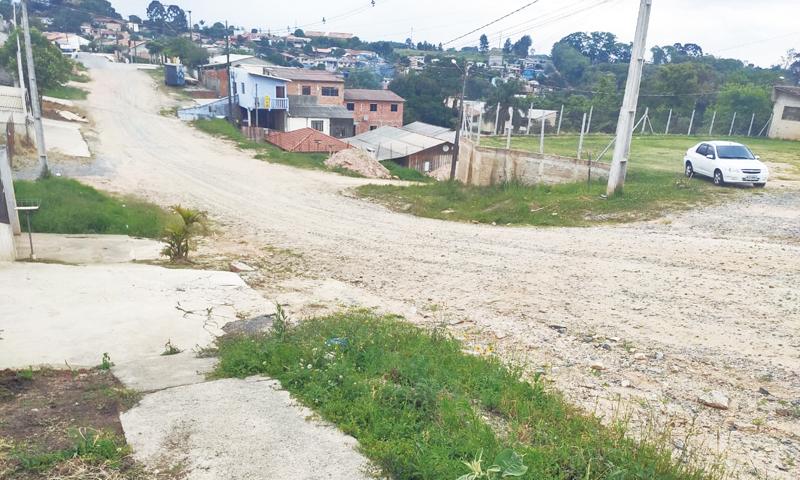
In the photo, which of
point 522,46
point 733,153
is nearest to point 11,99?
point 733,153

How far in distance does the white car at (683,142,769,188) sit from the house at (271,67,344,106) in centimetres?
3798

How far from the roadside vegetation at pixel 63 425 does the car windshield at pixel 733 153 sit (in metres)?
18.8

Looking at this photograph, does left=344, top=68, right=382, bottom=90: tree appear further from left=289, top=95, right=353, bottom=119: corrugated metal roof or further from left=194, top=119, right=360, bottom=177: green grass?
left=194, top=119, right=360, bottom=177: green grass

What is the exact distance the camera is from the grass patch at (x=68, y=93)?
4366cm

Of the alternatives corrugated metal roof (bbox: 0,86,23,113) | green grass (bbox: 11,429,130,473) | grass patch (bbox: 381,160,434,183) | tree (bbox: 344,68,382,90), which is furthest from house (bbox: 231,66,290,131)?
green grass (bbox: 11,429,130,473)

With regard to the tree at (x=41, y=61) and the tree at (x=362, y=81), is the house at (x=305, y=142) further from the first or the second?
the tree at (x=362, y=81)

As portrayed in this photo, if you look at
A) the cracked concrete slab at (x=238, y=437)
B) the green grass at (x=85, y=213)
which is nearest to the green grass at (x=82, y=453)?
the cracked concrete slab at (x=238, y=437)

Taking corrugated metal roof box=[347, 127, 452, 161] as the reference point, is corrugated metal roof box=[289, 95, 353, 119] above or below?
above

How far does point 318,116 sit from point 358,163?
1929 centimetres

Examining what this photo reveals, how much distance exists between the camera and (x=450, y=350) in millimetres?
7277

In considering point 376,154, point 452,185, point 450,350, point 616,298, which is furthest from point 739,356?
point 376,154

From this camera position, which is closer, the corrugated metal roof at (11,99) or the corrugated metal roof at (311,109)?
the corrugated metal roof at (11,99)

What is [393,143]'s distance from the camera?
1730 inches

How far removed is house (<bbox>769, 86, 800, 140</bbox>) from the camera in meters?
33.9
